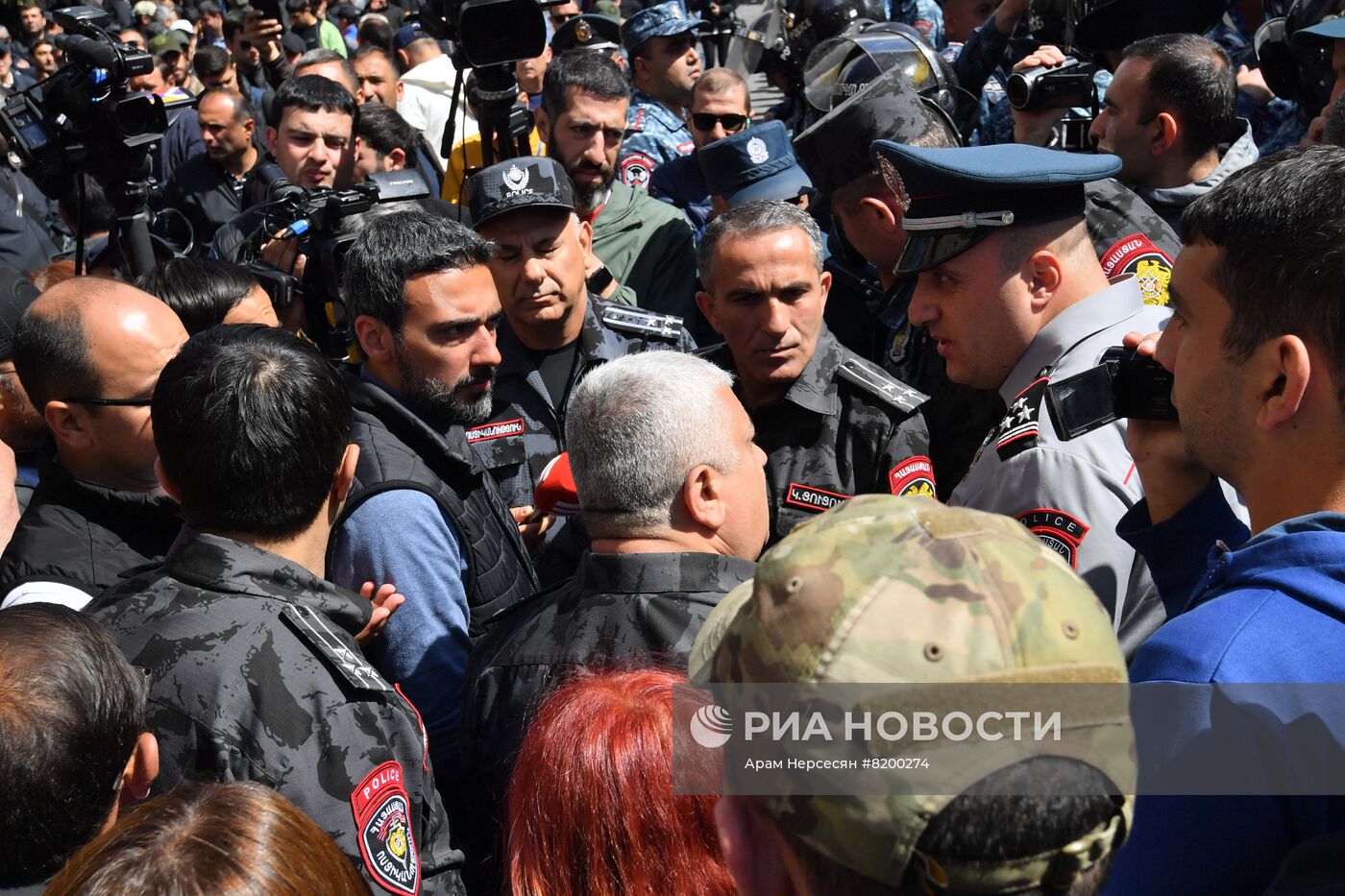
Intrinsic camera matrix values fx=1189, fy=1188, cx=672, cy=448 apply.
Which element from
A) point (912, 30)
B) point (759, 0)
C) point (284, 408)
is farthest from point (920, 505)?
point (759, 0)

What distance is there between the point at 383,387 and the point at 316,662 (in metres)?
1.24

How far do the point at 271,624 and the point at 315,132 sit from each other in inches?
169

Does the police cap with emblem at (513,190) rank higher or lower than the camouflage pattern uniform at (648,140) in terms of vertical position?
higher

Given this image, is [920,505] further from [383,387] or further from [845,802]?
[383,387]

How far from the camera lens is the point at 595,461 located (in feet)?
7.59

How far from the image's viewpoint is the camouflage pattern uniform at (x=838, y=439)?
3283 mm

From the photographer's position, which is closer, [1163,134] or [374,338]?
[374,338]

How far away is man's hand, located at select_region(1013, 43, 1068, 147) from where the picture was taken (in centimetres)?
480

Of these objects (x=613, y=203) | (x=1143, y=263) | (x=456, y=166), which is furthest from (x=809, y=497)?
(x=456, y=166)

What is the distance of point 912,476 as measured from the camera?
3.25 m

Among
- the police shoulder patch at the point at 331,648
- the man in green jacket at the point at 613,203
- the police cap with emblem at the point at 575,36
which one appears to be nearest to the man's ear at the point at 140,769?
the police shoulder patch at the point at 331,648

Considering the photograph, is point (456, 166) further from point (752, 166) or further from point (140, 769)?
point (140, 769)

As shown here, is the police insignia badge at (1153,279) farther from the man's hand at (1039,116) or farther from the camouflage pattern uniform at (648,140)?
the camouflage pattern uniform at (648,140)

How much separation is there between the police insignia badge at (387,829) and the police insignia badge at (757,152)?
3.54 m
